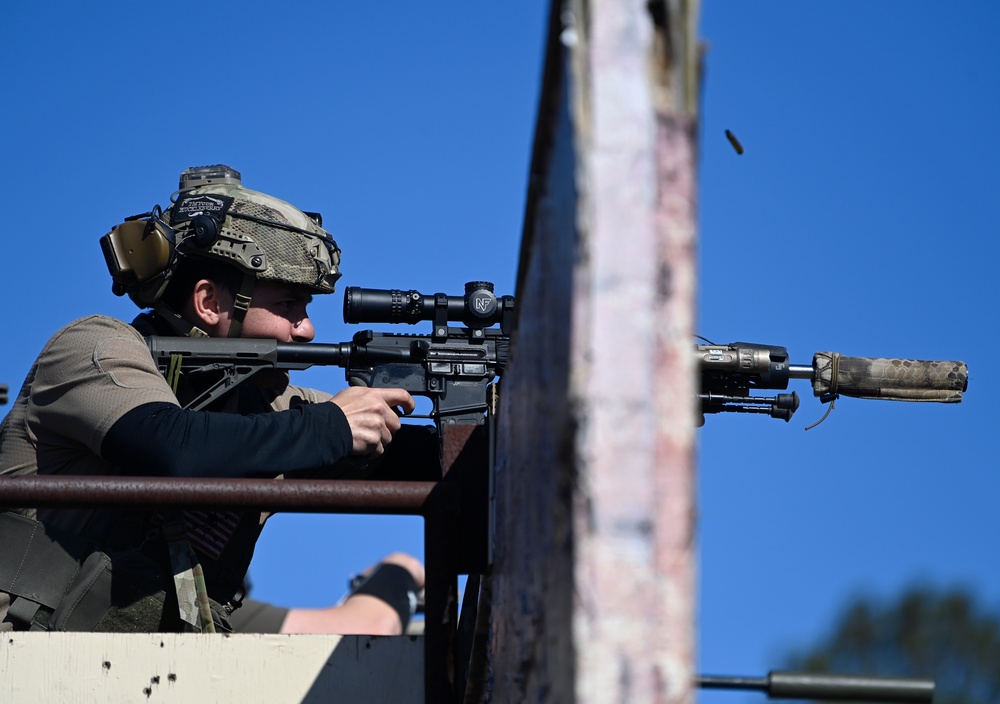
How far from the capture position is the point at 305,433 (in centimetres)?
368

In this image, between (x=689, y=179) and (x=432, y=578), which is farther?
(x=432, y=578)

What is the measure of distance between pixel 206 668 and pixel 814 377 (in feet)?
10.8

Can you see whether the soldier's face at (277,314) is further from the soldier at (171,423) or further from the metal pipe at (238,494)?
the metal pipe at (238,494)

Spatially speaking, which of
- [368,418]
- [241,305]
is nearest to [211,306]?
[241,305]

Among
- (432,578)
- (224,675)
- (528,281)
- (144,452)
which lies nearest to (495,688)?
(432,578)

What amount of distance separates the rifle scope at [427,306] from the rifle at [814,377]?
0.80 meters

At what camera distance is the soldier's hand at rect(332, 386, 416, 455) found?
12.9ft

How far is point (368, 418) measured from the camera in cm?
396

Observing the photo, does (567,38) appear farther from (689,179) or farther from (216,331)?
(216,331)

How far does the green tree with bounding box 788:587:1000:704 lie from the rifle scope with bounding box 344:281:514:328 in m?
20.0

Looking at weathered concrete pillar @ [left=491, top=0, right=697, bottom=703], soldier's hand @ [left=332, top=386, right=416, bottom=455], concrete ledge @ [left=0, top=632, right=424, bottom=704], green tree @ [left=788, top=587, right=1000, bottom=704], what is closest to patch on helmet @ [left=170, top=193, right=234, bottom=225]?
soldier's hand @ [left=332, top=386, right=416, bottom=455]

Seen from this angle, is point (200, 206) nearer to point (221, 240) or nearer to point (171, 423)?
point (221, 240)

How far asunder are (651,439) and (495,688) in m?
0.94

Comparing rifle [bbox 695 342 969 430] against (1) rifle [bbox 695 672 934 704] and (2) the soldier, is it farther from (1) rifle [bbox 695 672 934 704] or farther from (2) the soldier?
(1) rifle [bbox 695 672 934 704]
